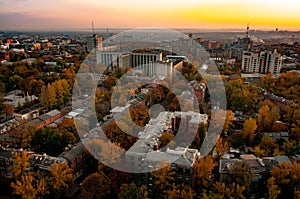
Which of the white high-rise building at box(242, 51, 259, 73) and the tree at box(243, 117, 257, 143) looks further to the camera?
the white high-rise building at box(242, 51, 259, 73)

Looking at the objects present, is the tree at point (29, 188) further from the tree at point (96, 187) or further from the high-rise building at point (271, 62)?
the high-rise building at point (271, 62)

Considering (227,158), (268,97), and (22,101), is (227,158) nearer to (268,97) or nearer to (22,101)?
(268,97)

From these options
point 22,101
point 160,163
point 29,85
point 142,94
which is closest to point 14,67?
point 29,85

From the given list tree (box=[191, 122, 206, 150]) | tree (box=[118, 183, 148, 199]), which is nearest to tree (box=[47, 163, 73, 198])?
tree (box=[118, 183, 148, 199])

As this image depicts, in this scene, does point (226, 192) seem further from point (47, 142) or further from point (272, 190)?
point (47, 142)

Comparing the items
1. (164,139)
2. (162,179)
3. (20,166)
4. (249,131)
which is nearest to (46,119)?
(20,166)

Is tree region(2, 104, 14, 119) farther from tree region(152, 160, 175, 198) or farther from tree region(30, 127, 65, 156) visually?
tree region(152, 160, 175, 198)

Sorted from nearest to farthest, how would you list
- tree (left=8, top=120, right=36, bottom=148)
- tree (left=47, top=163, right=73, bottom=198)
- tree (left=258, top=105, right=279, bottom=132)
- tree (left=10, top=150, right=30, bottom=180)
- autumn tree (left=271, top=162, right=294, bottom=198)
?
1. autumn tree (left=271, top=162, right=294, bottom=198)
2. tree (left=47, top=163, right=73, bottom=198)
3. tree (left=10, top=150, right=30, bottom=180)
4. tree (left=8, top=120, right=36, bottom=148)
5. tree (left=258, top=105, right=279, bottom=132)
